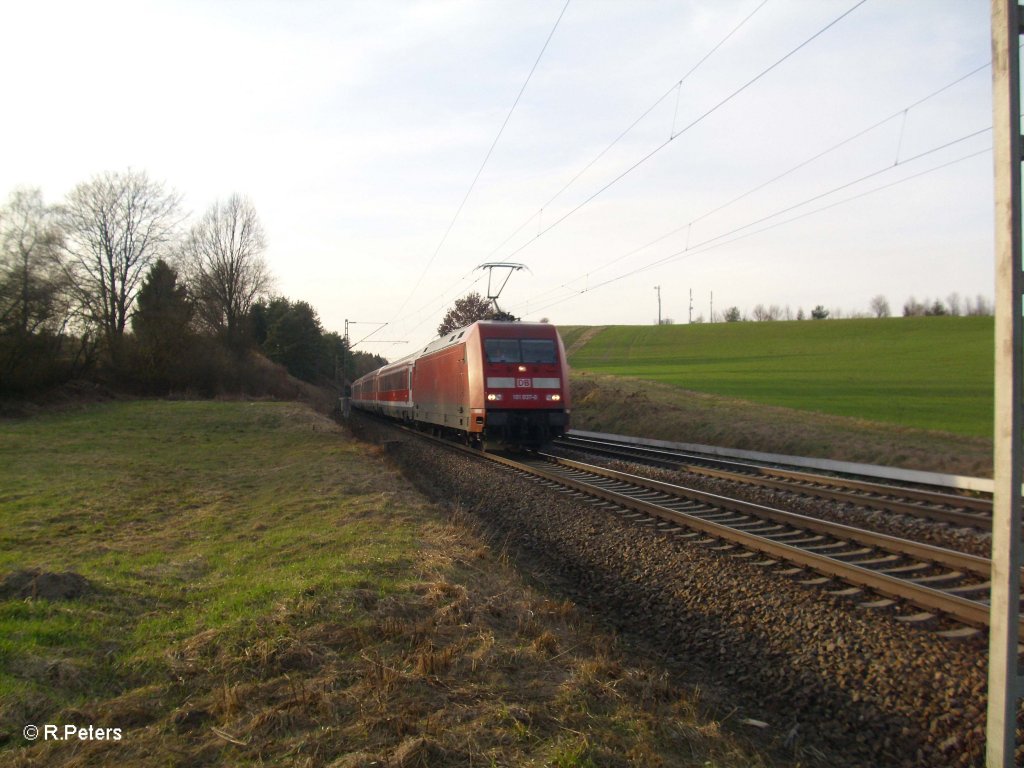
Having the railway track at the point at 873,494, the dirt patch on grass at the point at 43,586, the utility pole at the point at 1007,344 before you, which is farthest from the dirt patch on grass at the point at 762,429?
the dirt patch on grass at the point at 43,586

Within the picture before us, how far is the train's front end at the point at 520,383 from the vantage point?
16.1m

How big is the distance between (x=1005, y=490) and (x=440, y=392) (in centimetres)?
1811

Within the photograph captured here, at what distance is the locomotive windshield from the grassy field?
7782mm

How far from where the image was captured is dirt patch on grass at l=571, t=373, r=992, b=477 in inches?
635

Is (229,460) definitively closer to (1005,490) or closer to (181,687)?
(181,687)

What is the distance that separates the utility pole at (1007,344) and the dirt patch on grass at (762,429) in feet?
43.7

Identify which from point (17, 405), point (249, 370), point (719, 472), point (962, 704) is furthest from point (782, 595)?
point (249, 370)

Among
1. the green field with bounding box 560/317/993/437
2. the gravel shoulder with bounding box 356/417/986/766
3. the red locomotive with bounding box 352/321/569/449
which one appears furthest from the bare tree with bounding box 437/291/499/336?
the gravel shoulder with bounding box 356/417/986/766

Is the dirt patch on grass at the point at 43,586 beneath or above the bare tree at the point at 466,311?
beneath

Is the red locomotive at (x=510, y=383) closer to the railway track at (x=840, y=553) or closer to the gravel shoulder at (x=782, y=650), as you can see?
the railway track at (x=840, y=553)

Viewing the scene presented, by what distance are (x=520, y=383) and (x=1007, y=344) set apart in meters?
13.5

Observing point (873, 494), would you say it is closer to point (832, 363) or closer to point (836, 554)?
point (836, 554)

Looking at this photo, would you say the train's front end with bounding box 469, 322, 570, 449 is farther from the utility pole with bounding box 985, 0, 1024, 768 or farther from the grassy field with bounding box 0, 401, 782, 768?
the utility pole with bounding box 985, 0, 1024, 768

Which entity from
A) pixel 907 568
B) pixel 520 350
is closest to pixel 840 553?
pixel 907 568
